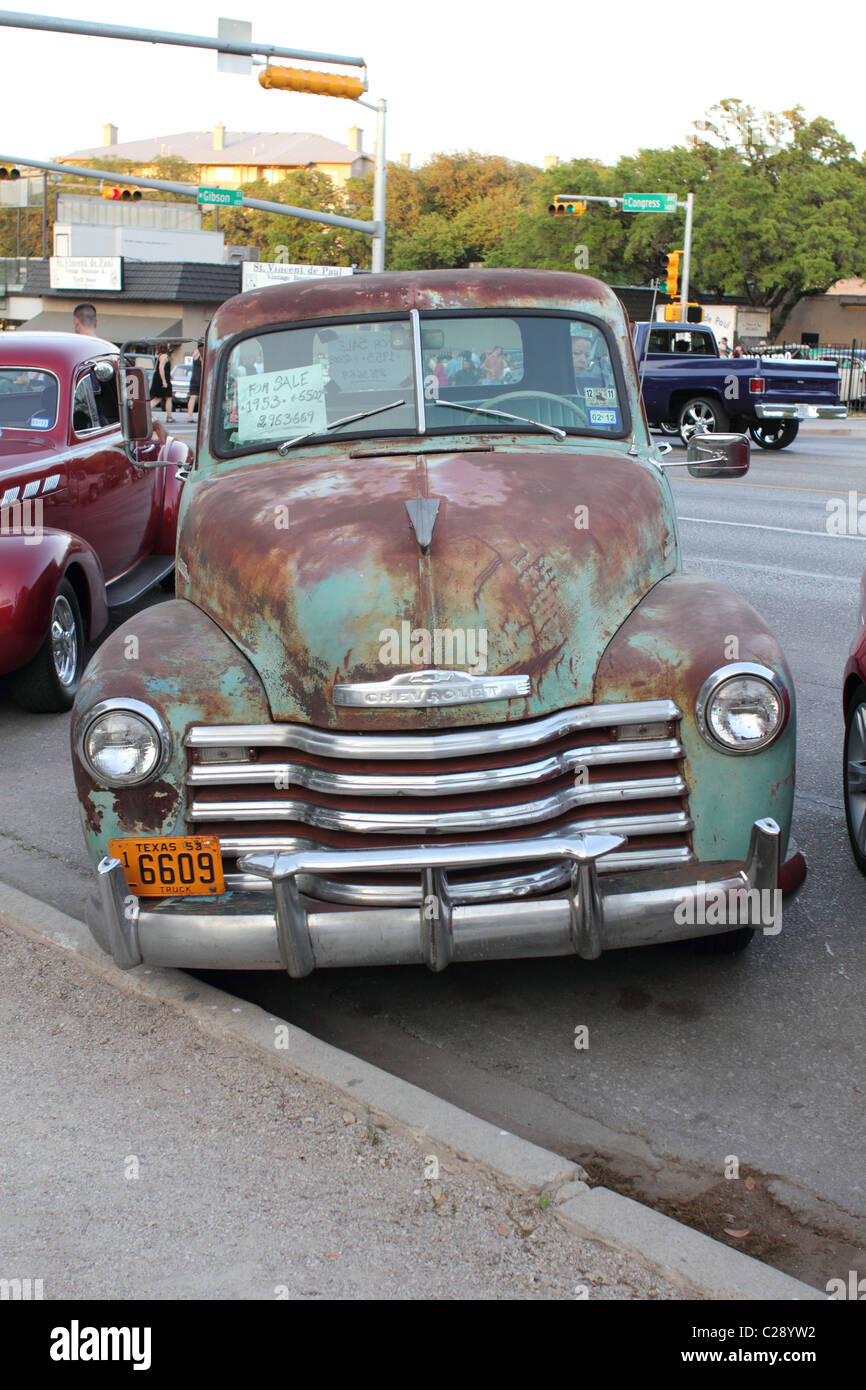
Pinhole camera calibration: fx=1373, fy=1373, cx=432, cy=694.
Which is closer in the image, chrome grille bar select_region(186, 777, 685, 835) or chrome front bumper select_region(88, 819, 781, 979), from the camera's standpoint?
chrome front bumper select_region(88, 819, 781, 979)

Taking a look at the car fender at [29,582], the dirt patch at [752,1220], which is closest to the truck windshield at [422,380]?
the car fender at [29,582]

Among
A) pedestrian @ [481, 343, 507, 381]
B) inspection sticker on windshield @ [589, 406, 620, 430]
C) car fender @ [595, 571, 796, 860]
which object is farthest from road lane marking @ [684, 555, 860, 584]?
car fender @ [595, 571, 796, 860]

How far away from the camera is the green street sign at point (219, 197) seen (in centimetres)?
2684

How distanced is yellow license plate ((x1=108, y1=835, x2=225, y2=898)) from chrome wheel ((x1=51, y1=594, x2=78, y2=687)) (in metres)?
3.64

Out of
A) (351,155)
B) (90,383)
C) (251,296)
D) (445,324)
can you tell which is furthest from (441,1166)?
(351,155)

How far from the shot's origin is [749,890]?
3674mm

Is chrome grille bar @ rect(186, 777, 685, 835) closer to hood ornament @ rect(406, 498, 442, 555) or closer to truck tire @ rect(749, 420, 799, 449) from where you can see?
hood ornament @ rect(406, 498, 442, 555)

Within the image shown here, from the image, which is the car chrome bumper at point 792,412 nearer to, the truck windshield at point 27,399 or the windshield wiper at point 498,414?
the truck windshield at point 27,399

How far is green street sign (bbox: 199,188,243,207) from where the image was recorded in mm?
26844

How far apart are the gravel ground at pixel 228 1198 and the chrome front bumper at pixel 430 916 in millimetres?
339
